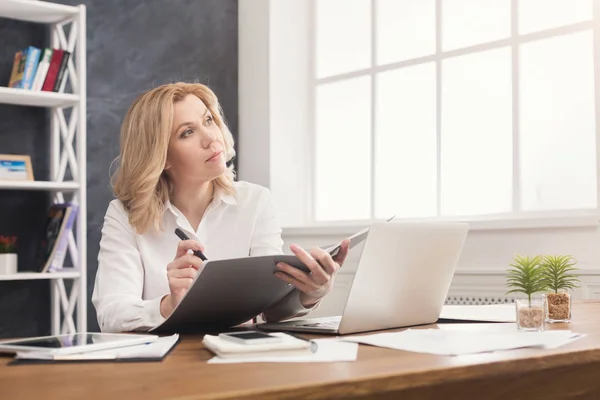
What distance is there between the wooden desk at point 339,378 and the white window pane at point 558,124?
7.32 ft

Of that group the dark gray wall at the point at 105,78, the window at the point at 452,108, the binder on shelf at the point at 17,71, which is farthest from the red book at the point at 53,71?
the window at the point at 452,108

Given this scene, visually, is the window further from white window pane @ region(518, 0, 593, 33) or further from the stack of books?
the stack of books

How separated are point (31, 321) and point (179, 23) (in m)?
1.70

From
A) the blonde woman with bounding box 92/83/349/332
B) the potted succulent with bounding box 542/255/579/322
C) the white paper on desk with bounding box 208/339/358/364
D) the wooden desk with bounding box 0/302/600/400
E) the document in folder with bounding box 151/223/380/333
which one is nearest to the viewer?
the wooden desk with bounding box 0/302/600/400

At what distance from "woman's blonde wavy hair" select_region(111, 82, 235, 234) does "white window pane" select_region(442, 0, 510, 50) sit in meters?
1.74

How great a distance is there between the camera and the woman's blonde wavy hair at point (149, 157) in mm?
2084

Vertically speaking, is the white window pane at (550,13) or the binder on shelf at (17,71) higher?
the white window pane at (550,13)

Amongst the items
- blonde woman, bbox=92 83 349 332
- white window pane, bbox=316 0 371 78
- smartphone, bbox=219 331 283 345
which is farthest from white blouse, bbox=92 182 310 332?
white window pane, bbox=316 0 371 78

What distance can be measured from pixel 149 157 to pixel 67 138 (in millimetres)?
1601

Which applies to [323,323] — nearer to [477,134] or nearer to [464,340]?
[464,340]

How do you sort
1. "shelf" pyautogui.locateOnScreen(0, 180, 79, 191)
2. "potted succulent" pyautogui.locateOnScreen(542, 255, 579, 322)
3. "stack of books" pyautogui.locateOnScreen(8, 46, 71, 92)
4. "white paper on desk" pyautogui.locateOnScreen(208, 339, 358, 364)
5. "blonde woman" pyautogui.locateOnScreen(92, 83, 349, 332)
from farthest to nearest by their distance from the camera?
1. "stack of books" pyautogui.locateOnScreen(8, 46, 71, 92)
2. "shelf" pyautogui.locateOnScreen(0, 180, 79, 191)
3. "blonde woman" pyautogui.locateOnScreen(92, 83, 349, 332)
4. "potted succulent" pyautogui.locateOnScreen(542, 255, 579, 322)
5. "white paper on desk" pyautogui.locateOnScreen(208, 339, 358, 364)

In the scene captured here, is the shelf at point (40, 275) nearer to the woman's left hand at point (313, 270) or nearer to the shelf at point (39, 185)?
the shelf at point (39, 185)

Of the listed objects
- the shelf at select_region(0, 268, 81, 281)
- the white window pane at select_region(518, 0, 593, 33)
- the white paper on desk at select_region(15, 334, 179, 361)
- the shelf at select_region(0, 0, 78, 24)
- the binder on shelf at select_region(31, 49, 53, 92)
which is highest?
the shelf at select_region(0, 0, 78, 24)

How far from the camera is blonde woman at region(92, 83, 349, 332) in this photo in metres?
2.03
